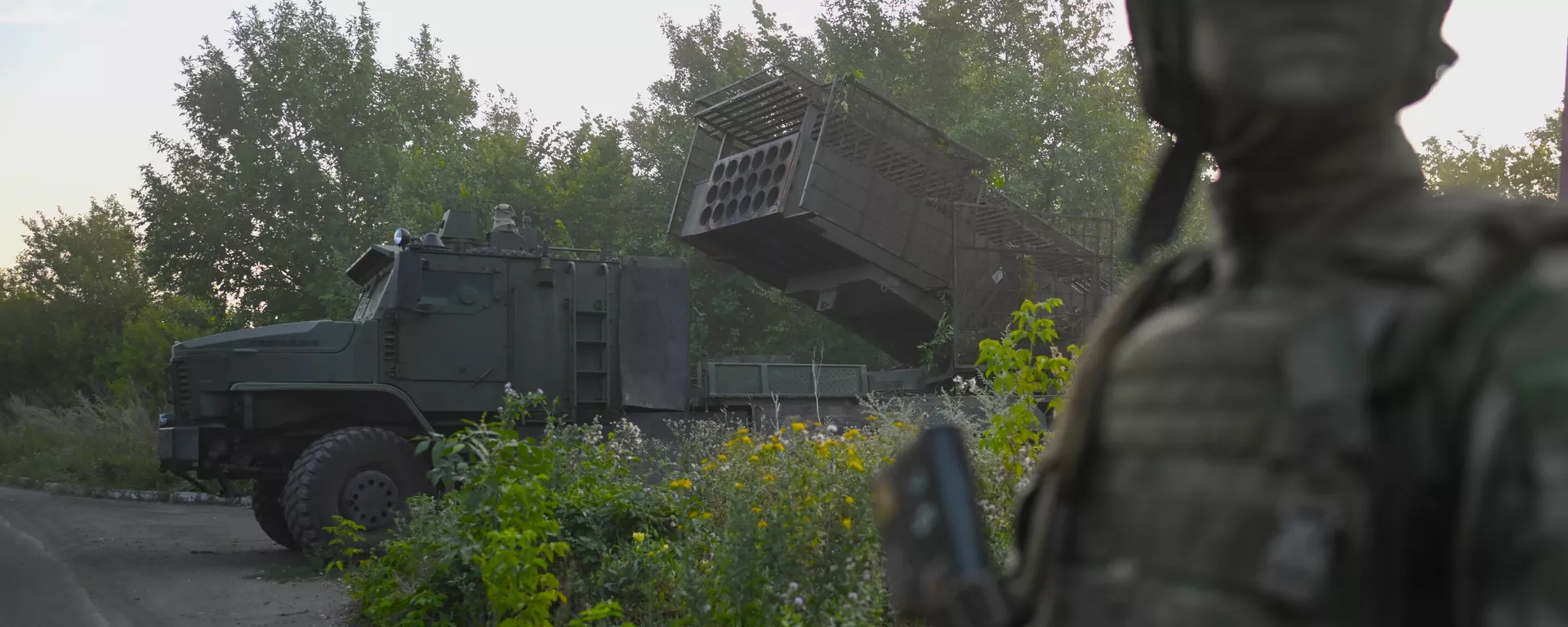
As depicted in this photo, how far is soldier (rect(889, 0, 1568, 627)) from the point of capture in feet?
2.55

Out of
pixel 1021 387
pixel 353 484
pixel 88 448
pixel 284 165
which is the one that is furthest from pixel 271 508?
pixel 284 165

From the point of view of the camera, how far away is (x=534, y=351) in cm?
1058

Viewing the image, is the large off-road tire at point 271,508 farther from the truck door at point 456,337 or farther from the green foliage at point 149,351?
the green foliage at point 149,351

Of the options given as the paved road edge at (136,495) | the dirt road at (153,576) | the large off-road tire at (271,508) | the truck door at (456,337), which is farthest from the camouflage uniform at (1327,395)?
the paved road edge at (136,495)

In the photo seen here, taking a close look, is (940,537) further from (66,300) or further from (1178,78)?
(66,300)

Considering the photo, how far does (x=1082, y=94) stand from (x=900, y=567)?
20581 mm

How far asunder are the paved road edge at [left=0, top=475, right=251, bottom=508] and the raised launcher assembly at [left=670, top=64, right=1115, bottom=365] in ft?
22.8

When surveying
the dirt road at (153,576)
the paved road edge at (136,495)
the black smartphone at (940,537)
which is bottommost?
the dirt road at (153,576)

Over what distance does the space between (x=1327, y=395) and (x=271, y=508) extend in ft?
34.9

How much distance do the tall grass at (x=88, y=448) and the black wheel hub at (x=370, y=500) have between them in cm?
780

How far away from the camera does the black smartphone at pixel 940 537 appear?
112 centimetres

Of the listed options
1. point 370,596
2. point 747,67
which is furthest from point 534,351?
point 747,67

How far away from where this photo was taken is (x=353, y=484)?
361 inches

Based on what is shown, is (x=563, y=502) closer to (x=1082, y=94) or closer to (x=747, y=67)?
(x=1082, y=94)
